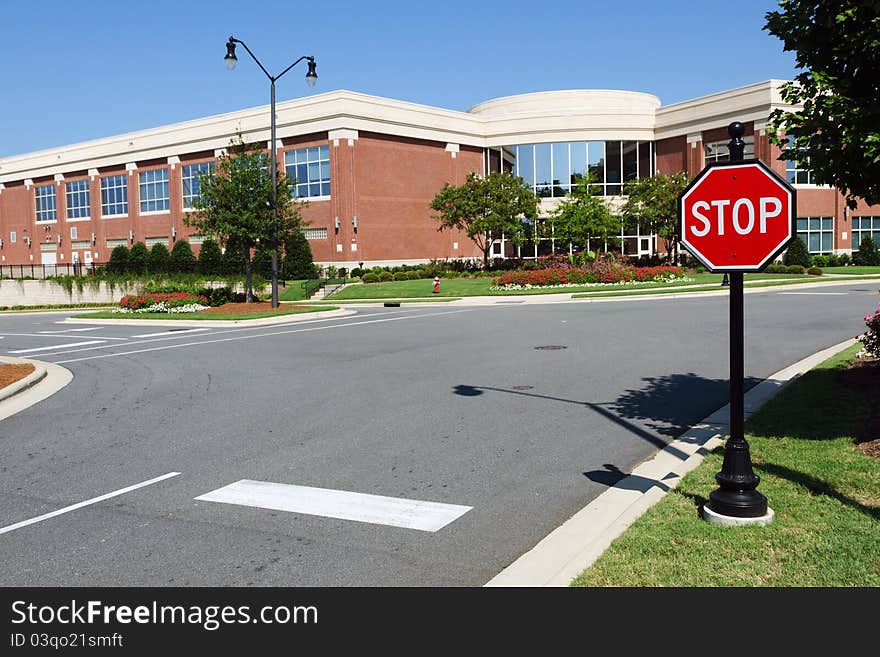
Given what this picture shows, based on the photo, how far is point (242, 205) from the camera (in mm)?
32406

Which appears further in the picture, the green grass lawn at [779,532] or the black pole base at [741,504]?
the black pole base at [741,504]

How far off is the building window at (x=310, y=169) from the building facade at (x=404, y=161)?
10 cm

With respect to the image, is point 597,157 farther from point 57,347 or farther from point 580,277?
point 57,347

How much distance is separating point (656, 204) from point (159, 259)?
3655 cm

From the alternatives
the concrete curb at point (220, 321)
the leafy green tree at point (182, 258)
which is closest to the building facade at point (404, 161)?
the leafy green tree at point (182, 258)

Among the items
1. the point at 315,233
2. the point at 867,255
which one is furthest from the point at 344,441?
the point at 867,255

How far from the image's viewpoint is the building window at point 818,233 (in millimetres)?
55750

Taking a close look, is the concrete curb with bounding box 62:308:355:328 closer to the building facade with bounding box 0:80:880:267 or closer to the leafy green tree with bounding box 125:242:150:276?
the building facade with bounding box 0:80:880:267

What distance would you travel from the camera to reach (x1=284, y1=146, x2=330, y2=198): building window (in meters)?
54.5

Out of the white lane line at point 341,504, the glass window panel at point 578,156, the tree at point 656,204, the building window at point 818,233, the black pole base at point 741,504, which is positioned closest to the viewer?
the black pole base at point 741,504

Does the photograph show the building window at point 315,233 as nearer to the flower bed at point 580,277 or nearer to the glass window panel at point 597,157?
the flower bed at point 580,277
